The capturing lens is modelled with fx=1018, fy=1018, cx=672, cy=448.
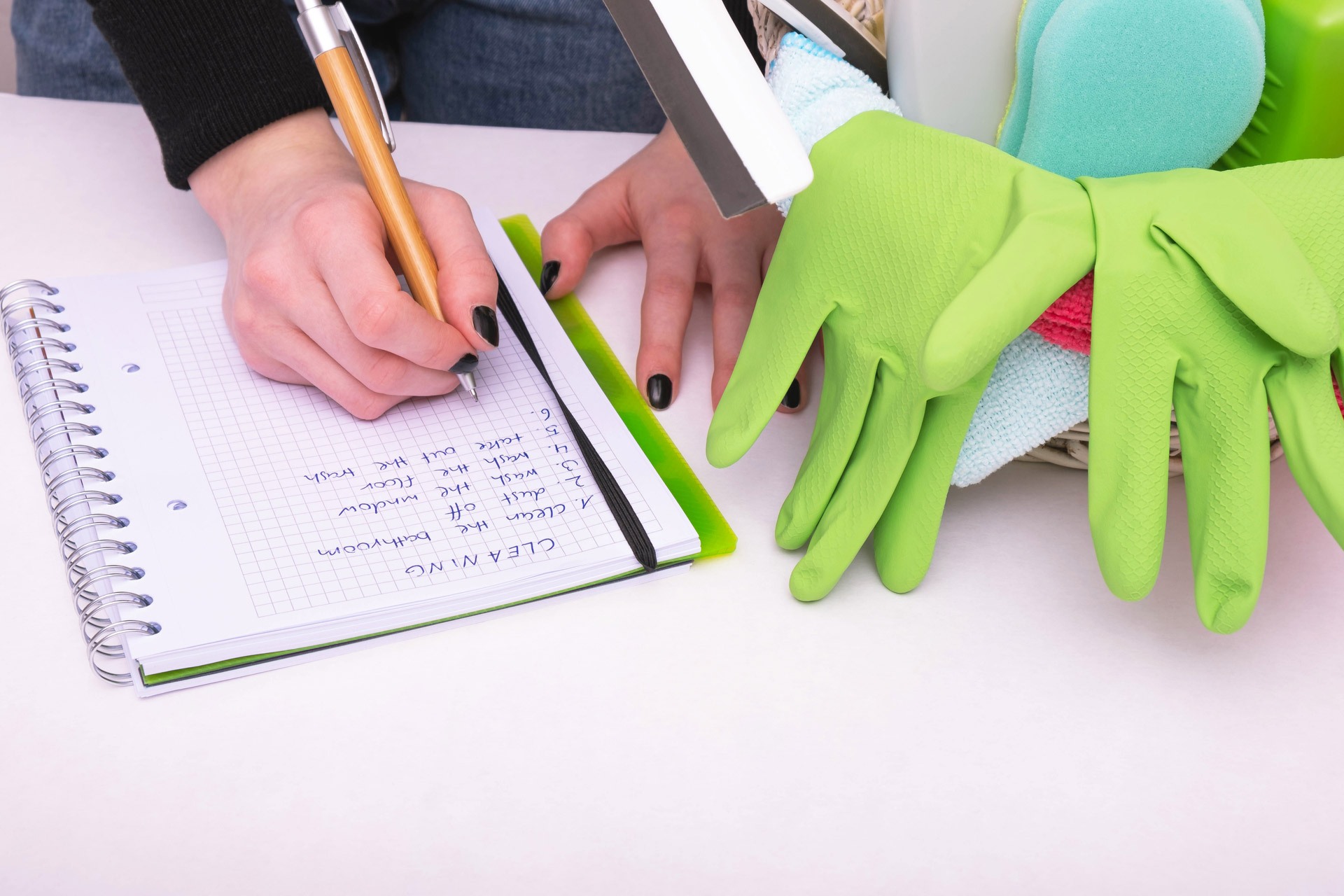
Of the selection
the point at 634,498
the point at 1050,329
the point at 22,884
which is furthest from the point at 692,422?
the point at 22,884

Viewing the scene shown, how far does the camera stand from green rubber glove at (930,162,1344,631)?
1.20 feet

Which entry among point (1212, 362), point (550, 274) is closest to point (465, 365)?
point (550, 274)

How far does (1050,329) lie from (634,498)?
0.20m

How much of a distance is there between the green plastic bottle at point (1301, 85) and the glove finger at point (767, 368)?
199mm

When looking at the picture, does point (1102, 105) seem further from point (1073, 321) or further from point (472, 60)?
point (472, 60)

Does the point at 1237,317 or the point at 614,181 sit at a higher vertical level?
the point at 1237,317

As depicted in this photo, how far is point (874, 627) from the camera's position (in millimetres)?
454

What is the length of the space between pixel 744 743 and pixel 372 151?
34 cm

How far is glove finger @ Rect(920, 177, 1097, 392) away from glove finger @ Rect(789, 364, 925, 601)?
2.2 inches

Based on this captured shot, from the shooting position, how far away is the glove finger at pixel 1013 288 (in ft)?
1.17

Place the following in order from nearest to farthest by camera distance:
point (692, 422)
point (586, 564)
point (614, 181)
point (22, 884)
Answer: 1. point (22, 884)
2. point (586, 564)
3. point (692, 422)
4. point (614, 181)

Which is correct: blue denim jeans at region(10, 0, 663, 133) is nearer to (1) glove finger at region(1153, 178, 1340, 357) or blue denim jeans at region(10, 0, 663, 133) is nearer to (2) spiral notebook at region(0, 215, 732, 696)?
(2) spiral notebook at region(0, 215, 732, 696)

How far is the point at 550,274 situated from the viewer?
62cm

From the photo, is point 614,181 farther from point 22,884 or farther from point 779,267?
point 22,884
